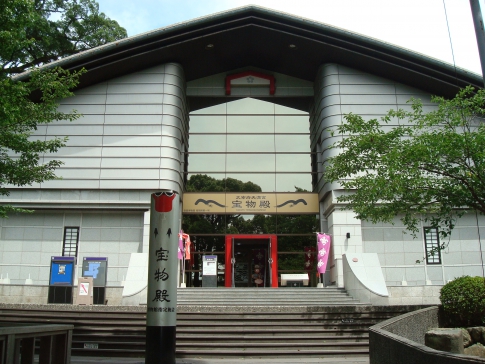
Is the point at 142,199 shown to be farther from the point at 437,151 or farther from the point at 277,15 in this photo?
the point at 437,151

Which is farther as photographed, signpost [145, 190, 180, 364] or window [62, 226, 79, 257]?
window [62, 226, 79, 257]

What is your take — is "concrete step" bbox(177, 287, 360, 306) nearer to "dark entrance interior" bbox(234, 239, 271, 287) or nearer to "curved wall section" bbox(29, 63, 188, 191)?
"dark entrance interior" bbox(234, 239, 271, 287)

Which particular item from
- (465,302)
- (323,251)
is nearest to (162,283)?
(465,302)

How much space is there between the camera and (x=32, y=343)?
5.90 meters

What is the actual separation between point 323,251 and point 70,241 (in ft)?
35.5

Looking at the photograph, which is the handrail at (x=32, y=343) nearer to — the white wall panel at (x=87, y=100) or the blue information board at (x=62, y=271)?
the blue information board at (x=62, y=271)

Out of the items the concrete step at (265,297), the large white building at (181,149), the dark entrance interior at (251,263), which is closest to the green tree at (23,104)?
the large white building at (181,149)

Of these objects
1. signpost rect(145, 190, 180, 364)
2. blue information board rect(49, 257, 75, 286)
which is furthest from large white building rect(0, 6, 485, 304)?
signpost rect(145, 190, 180, 364)

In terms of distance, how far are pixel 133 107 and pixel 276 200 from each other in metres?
7.99

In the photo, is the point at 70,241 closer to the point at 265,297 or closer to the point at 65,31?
the point at 265,297

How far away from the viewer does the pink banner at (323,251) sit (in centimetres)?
2086

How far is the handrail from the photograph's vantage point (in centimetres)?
531

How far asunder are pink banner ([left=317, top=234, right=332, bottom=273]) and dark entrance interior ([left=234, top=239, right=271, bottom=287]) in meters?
3.57

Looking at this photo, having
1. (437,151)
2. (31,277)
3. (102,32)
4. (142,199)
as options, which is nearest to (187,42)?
(142,199)
